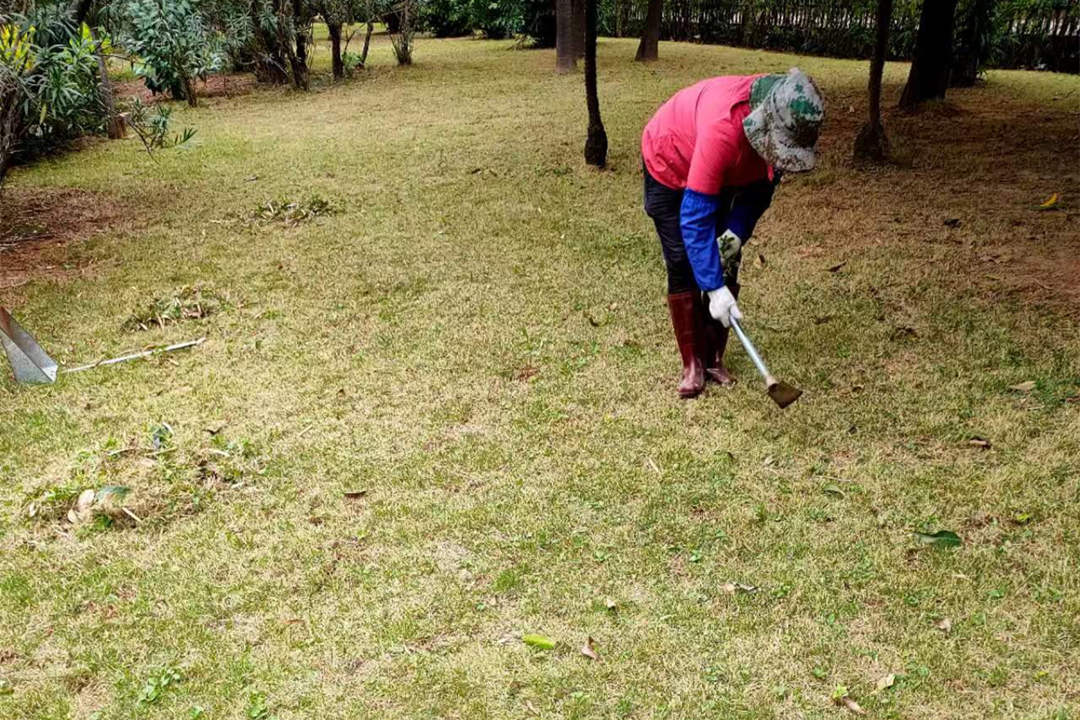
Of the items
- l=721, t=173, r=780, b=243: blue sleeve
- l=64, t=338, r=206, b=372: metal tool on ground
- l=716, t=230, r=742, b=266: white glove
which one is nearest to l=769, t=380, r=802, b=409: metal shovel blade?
l=716, t=230, r=742, b=266: white glove

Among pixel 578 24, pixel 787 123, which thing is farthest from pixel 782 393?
pixel 578 24

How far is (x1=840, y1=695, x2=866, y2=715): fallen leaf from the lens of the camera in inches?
98.9

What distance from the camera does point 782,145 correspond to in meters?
3.34

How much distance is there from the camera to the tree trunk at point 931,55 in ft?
32.4

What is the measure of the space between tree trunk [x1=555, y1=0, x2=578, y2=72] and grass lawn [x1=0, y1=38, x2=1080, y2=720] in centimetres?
910

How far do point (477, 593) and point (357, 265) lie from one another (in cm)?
394

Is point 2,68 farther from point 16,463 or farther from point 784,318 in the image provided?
point 784,318

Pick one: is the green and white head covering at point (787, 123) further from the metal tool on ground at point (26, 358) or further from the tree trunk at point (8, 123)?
the tree trunk at point (8, 123)

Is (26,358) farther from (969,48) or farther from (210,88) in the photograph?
(210,88)

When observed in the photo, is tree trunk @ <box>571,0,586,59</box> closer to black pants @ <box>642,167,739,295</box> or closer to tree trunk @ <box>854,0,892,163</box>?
tree trunk @ <box>854,0,892,163</box>

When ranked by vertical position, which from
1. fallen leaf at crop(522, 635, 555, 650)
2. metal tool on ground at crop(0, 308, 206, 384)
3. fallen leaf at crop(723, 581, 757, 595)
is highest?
metal tool on ground at crop(0, 308, 206, 384)

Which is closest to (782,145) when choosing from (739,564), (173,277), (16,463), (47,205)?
(739,564)

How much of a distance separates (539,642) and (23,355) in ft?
11.8

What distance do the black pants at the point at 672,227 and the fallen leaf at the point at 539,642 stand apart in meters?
1.82
